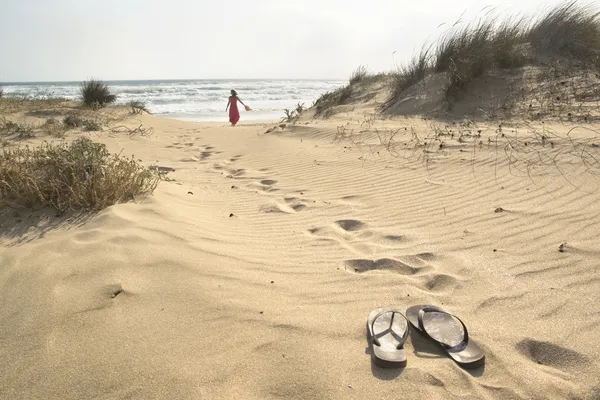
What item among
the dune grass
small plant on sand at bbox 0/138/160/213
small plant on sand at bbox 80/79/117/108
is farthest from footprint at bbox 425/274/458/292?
small plant on sand at bbox 80/79/117/108

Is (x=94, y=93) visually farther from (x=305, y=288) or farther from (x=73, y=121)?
(x=305, y=288)

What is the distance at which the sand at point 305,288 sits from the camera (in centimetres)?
176

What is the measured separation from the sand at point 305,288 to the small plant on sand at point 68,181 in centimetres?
17

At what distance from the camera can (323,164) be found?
575 centimetres

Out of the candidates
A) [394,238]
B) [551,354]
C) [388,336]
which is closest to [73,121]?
[394,238]

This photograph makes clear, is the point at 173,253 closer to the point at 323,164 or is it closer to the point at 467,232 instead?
the point at 467,232

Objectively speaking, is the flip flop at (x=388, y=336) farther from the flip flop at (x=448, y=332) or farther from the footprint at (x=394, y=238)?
the footprint at (x=394, y=238)

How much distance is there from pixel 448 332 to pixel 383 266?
81 cm

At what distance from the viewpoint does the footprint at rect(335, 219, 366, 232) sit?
11.5ft

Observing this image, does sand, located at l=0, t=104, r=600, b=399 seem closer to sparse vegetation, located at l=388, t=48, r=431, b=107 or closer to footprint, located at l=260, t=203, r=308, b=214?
footprint, located at l=260, t=203, r=308, b=214

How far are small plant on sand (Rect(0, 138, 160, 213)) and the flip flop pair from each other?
2493 mm

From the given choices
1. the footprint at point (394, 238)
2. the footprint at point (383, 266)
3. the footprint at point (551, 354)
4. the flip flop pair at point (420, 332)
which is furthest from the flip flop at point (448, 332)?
the footprint at point (394, 238)

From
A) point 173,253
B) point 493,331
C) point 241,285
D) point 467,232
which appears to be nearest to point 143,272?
point 173,253

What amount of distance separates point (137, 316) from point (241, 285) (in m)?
0.63
